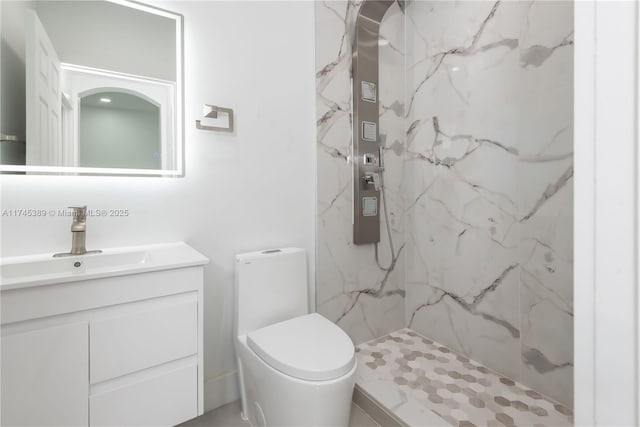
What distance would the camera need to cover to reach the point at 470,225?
73.2 inches

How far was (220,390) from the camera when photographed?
1599mm

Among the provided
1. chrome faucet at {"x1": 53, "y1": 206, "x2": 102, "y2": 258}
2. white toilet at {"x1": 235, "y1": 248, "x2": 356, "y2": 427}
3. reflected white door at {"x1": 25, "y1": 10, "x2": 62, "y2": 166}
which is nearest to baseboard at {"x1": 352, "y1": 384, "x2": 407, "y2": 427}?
white toilet at {"x1": 235, "y1": 248, "x2": 356, "y2": 427}

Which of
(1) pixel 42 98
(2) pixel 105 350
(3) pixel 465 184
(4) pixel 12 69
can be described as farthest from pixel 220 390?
(3) pixel 465 184

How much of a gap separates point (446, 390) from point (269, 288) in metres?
1.03

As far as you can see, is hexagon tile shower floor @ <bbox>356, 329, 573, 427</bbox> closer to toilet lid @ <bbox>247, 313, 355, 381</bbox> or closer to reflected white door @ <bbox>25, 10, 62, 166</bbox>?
toilet lid @ <bbox>247, 313, 355, 381</bbox>

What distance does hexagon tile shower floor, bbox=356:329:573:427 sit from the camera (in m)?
1.39

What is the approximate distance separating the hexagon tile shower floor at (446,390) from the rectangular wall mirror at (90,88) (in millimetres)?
1479

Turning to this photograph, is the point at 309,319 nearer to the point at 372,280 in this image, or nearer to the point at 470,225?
the point at 372,280

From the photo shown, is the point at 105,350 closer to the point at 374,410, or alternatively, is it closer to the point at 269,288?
the point at 269,288

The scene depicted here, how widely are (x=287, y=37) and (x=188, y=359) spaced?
5.48 feet

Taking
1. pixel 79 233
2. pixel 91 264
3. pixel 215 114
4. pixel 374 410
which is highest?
pixel 215 114

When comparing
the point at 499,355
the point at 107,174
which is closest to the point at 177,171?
the point at 107,174

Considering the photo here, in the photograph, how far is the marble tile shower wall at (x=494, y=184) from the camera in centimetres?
145

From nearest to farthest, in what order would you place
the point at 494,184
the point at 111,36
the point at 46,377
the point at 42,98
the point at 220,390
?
the point at 46,377, the point at 42,98, the point at 111,36, the point at 220,390, the point at 494,184
